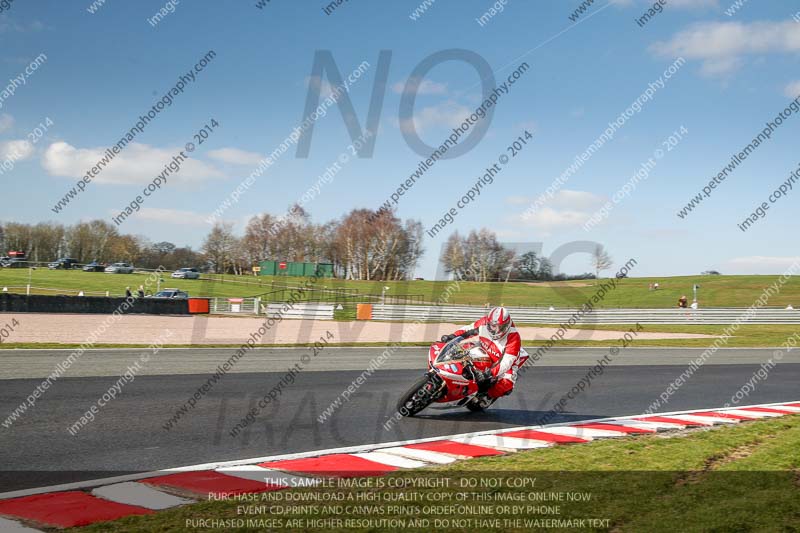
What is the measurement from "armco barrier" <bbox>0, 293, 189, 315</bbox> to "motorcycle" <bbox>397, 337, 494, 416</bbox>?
27927 mm

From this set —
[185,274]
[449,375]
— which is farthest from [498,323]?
[185,274]

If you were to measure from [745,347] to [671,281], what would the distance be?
55.4 meters

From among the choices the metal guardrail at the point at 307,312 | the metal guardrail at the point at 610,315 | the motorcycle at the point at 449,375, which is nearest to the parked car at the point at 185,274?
the metal guardrail at the point at 307,312

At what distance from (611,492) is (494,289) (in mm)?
65063

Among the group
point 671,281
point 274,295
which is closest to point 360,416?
point 274,295

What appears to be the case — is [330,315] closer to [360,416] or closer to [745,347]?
[745,347]

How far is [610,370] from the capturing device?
18453 millimetres

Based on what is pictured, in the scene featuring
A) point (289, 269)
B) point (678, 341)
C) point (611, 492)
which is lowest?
point (678, 341)

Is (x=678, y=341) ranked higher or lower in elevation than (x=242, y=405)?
higher

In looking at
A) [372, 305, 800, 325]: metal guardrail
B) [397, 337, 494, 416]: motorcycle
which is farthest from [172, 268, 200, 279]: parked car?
[397, 337, 494, 416]: motorcycle

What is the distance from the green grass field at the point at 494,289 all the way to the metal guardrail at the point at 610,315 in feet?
25.3

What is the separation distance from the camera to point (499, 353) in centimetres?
948

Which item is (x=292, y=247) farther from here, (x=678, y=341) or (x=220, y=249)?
(x=678, y=341)

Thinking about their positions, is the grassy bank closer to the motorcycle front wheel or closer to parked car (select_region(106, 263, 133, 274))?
the motorcycle front wheel
